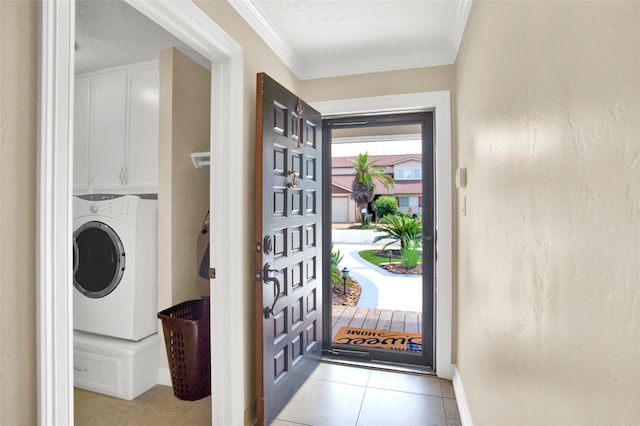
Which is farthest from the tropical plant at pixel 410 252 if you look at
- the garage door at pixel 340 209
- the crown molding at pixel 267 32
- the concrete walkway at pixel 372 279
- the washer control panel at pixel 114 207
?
the washer control panel at pixel 114 207

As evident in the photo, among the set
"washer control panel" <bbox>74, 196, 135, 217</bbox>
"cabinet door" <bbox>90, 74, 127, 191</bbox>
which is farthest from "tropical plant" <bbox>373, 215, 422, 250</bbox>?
"cabinet door" <bbox>90, 74, 127, 191</bbox>

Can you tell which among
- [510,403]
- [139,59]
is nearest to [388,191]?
[510,403]

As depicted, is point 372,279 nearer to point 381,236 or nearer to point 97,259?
point 381,236

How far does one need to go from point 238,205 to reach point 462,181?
137 cm

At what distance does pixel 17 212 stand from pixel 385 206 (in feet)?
8.04

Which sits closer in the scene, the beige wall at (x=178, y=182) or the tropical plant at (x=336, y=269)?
the beige wall at (x=178, y=182)

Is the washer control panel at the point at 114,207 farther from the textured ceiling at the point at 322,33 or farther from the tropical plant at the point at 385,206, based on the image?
the tropical plant at the point at 385,206

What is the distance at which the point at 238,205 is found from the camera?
189 cm

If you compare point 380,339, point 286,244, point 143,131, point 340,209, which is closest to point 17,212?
point 286,244

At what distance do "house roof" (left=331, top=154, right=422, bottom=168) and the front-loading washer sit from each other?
4.98 feet

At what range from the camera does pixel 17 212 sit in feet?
2.88

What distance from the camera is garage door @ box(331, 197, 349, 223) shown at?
301 centimetres

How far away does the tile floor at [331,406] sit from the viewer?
82.2 inches

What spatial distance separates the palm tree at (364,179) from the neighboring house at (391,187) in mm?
35
